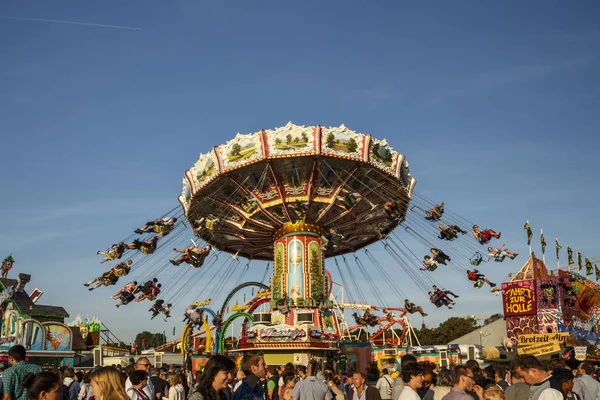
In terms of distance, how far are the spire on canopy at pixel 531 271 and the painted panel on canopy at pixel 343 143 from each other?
1118 inches

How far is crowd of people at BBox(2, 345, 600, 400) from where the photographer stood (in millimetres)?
4938

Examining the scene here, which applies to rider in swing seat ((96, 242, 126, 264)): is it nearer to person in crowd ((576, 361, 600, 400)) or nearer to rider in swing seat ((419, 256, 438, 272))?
rider in swing seat ((419, 256, 438, 272))

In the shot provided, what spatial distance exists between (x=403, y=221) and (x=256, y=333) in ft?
35.2

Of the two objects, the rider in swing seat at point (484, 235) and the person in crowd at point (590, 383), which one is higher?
the rider in swing seat at point (484, 235)

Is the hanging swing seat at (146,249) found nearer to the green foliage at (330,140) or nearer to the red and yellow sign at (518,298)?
the green foliage at (330,140)

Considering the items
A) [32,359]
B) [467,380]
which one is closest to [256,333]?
[32,359]

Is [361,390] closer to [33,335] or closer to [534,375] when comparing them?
[534,375]

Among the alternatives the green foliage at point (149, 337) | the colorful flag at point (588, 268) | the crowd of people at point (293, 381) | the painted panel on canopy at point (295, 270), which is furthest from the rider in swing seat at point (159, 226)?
the green foliage at point (149, 337)

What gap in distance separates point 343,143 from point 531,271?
3013cm

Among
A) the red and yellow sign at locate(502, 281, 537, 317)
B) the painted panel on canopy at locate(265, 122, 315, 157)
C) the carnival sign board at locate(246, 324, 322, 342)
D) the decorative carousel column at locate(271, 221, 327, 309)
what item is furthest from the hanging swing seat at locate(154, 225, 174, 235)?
the red and yellow sign at locate(502, 281, 537, 317)

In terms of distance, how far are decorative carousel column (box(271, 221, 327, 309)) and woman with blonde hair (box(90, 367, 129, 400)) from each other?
1003 inches

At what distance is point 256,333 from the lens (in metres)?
28.7

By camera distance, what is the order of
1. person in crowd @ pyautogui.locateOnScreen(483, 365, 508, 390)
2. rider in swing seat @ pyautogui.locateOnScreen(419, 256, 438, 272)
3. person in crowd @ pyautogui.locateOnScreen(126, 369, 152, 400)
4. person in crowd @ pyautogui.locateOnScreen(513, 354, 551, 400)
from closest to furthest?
person in crowd @ pyautogui.locateOnScreen(513, 354, 551, 400)
person in crowd @ pyautogui.locateOnScreen(126, 369, 152, 400)
person in crowd @ pyautogui.locateOnScreen(483, 365, 508, 390)
rider in swing seat @ pyautogui.locateOnScreen(419, 256, 438, 272)

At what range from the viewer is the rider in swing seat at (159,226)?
88.1 ft
